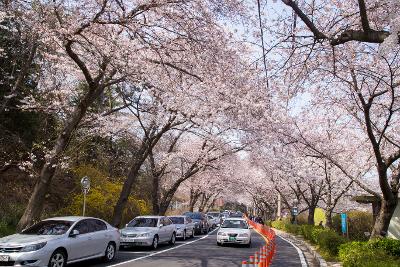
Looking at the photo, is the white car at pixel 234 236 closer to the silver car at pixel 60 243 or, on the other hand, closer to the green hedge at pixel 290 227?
the silver car at pixel 60 243

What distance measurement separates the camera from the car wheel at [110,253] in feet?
43.6

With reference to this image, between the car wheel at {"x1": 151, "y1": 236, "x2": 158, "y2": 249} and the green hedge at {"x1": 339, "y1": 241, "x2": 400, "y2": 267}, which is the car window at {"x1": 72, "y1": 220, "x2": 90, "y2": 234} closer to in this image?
the car wheel at {"x1": 151, "y1": 236, "x2": 158, "y2": 249}

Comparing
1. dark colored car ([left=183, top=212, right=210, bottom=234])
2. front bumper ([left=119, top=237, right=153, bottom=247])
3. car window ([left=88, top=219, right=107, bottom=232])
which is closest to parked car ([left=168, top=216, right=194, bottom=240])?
dark colored car ([left=183, top=212, right=210, bottom=234])

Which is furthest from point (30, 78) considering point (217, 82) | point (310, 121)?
point (310, 121)

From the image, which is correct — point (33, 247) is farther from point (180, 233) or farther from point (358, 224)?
point (358, 224)

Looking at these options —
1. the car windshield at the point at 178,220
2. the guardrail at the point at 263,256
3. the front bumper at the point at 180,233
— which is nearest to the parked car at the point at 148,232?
the front bumper at the point at 180,233

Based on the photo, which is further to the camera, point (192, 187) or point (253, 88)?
point (192, 187)

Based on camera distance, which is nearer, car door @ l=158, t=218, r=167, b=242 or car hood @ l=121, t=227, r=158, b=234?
car hood @ l=121, t=227, r=158, b=234

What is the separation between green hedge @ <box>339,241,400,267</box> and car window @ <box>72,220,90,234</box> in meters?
7.35

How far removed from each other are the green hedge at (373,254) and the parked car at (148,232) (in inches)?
360

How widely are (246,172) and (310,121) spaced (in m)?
22.4

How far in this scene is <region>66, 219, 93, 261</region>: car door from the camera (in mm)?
11469

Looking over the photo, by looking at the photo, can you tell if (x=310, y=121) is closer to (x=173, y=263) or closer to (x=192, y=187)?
(x=173, y=263)

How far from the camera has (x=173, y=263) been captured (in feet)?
43.5
